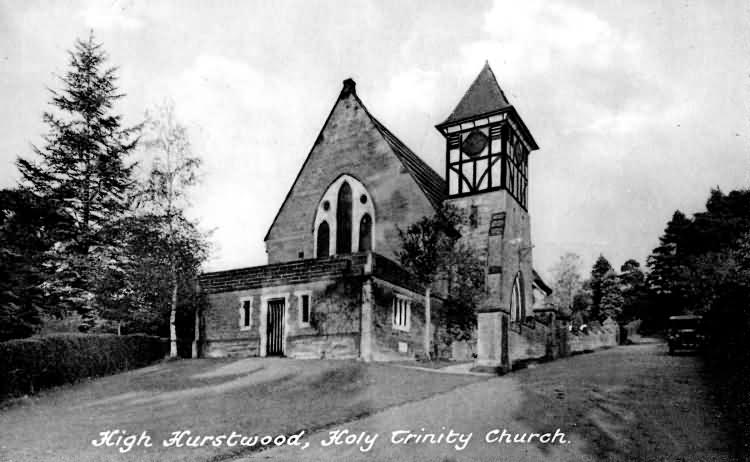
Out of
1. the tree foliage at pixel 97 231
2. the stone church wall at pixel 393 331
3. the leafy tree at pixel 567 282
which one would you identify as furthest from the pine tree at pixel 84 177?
the leafy tree at pixel 567 282

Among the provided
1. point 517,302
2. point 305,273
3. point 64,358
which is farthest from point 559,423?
point 517,302

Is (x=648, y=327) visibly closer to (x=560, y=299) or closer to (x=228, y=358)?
(x=560, y=299)

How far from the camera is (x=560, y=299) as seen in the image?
6341 centimetres

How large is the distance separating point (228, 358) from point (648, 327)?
44.3 m

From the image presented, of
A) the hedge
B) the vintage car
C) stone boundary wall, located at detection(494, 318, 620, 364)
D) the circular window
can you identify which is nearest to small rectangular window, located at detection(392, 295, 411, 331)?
stone boundary wall, located at detection(494, 318, 620, 364)

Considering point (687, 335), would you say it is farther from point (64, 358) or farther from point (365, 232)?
point (64, 358)

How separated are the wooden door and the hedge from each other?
214 inches

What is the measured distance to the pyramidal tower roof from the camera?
29531mm

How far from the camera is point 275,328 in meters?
24.3

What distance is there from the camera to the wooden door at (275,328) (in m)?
24.1

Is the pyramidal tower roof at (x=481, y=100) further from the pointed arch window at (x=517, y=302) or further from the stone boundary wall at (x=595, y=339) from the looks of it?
the stone boundary wall at (x=595, y=339)

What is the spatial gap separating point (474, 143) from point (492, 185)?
2275mm

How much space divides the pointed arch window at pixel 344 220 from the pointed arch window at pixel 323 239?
695 millimetres

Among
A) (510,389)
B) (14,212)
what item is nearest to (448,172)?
(510,389)
